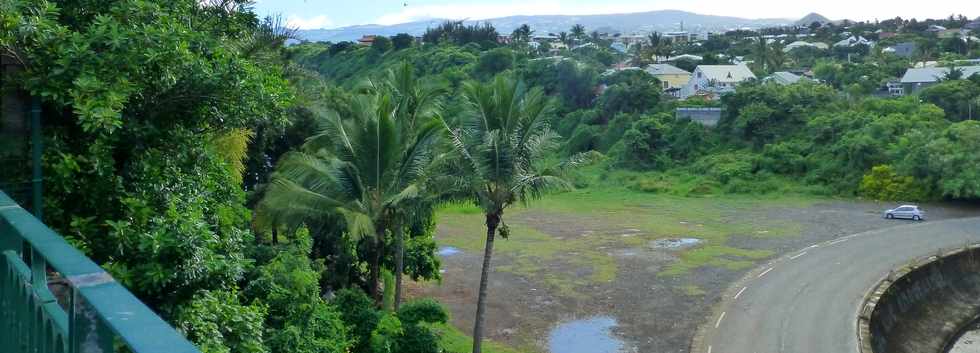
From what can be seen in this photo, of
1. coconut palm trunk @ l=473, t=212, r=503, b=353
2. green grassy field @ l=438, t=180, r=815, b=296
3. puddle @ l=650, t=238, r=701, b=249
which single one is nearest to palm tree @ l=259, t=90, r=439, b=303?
coconut palm trunk @ l=473, t=212, r=503, b=353

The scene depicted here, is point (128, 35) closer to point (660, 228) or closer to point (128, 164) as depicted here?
point (128, 164)

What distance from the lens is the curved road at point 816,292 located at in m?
14.4

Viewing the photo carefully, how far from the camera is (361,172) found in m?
11.2

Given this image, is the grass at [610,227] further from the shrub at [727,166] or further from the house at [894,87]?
the house at [894,87]

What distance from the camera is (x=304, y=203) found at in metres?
11.1

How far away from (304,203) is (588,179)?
25935 millimetres

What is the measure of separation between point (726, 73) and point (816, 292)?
39.4 metres

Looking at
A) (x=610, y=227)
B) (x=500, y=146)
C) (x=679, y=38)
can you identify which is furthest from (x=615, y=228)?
(x=679, y=38)

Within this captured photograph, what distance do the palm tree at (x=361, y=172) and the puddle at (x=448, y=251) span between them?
10.8 m

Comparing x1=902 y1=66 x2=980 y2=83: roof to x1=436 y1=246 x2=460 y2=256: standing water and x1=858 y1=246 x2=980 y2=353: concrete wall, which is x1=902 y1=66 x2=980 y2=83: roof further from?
x1=436 y1=246 x2=460 y2=256: standing water

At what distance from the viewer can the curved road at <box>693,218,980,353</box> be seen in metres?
14.4

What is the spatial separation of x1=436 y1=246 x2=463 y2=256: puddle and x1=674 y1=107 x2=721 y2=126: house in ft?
62.5

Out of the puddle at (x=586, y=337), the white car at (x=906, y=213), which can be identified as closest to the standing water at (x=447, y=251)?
the puddle at (x=586, y=337)

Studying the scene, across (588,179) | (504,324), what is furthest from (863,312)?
(588,179)
